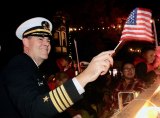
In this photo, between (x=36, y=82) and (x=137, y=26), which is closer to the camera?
(x=36, y=82)

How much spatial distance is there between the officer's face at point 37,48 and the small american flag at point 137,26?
107 centimetres

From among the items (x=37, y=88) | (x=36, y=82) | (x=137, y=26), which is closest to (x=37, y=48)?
(x=36, y=82)

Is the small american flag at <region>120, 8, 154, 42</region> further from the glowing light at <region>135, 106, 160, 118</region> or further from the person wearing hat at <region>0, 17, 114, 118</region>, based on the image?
the person wearing hat at <region>0, 17, 114, 118</region>

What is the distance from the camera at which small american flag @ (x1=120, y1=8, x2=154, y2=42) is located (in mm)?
3912

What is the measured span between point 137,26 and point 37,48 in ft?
5.57

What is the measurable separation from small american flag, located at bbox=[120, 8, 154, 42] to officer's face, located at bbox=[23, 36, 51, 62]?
3.50ft

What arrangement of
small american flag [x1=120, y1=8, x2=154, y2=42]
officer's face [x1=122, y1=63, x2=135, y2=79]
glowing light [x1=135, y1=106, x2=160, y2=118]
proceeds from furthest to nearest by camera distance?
officer's face [x1=122, y1=63, x2=135, y2=79], small american flag [x1=120, y1=8, x2=154, y2=42], glowing light [x1=135, y1=106, x2=160, y2=118]

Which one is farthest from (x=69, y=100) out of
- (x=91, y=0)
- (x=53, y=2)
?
(x=91, y=0)

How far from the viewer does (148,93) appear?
9.88 ft

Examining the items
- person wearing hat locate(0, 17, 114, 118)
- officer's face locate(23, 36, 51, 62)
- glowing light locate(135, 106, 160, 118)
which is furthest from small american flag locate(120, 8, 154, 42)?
person wearing hat locate(0, 17, 114, 118)

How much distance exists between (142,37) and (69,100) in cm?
241

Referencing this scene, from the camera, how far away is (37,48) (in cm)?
291

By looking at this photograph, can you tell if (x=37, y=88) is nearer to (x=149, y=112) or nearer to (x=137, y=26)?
(x=149, y=112)

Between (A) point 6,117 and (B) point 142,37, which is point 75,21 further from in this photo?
(A) point 6,117
